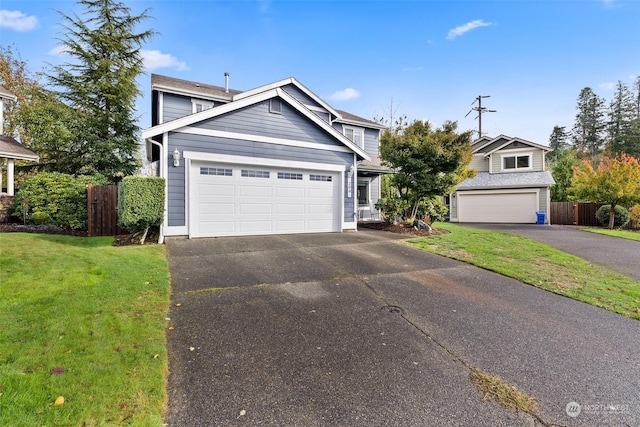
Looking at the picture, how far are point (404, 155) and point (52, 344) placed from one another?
11.1 metres

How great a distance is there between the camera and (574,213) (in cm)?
1959

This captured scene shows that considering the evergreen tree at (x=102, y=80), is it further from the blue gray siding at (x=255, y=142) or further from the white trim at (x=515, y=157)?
the white trim at (x=515, y=157)

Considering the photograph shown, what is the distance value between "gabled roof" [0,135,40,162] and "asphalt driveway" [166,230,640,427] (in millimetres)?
11527

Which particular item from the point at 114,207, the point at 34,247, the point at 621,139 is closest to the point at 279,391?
the point at 34,247

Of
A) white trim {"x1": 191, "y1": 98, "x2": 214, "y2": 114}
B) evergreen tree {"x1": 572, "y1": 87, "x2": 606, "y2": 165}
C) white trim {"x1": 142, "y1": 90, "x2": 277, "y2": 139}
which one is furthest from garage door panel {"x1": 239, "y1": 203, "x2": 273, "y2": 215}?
evergreen tree {"x1": 572, "y1": 87, "x2": 606, "y2": 165}

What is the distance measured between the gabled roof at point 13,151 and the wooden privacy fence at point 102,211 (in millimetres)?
4882

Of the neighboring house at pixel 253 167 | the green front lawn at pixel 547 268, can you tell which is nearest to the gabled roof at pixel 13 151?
the neighboring house at pixel 253 167

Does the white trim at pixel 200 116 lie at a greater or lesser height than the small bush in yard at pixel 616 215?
greater

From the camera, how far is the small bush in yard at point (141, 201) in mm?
7617

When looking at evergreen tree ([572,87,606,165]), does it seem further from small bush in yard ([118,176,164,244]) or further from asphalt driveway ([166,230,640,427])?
small bush in yard ([118,176,164,244])

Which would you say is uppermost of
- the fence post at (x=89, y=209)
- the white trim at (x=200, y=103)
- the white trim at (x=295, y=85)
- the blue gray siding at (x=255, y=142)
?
the white trim at (x=295, y=85)

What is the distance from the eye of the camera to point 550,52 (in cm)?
1221

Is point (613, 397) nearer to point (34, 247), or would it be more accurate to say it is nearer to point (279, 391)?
point (279, 391)

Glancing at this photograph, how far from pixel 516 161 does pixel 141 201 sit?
24151mm
